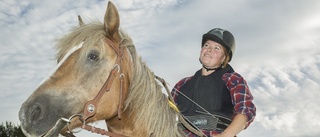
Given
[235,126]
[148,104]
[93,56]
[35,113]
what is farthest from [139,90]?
[235,126]

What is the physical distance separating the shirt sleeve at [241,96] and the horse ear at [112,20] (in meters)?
1.72

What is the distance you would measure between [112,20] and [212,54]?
190 cm

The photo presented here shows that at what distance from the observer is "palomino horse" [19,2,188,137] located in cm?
369

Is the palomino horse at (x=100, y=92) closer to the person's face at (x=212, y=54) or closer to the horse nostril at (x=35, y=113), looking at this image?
the horse nostril at (x=35, y=113)

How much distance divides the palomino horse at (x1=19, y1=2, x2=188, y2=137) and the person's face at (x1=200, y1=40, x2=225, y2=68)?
1204 millimetres

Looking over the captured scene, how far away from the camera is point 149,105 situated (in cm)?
411

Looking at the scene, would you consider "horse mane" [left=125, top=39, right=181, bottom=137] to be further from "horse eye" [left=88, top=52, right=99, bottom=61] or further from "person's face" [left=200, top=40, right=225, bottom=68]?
"person's face" [left=200, top=40, right=225, bottom=68]

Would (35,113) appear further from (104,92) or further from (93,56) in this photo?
(93,56)

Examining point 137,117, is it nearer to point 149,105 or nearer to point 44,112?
point 149,105

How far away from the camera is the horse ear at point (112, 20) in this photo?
388 cm

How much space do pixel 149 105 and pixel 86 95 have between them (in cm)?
75

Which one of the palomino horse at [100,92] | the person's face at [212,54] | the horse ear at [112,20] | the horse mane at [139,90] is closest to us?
the palomino horse at [100,92]

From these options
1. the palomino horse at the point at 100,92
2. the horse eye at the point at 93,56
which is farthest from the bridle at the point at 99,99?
the horse eye at the point at 93,56

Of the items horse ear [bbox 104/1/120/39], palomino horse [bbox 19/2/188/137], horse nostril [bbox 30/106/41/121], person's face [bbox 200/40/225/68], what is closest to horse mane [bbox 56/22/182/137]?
palomino horse [bbox 19/2/188/137]
